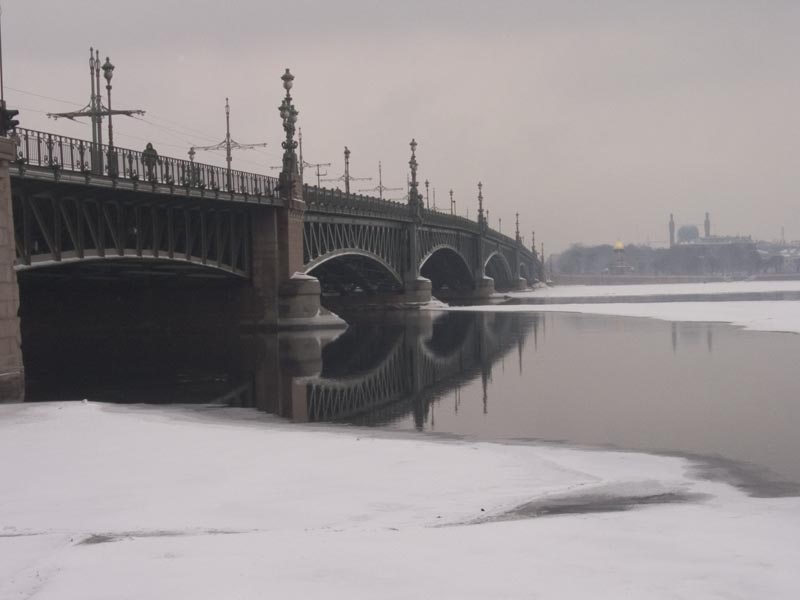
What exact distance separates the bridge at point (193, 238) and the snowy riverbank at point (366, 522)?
34.3ft

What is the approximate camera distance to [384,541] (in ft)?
28.7

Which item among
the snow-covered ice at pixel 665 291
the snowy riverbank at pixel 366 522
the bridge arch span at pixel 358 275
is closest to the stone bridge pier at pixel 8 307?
the snowy riverbank at pixel 366 522

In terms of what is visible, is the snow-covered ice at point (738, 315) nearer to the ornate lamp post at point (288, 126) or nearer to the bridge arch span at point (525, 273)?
the ornate lamp post at point (288, 126)

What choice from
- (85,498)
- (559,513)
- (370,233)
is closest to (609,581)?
(559,513)

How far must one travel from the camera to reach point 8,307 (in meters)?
22.6

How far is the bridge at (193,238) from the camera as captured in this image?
30.6m

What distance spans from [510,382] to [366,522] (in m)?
16.4

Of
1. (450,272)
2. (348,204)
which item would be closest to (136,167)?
(348,204)

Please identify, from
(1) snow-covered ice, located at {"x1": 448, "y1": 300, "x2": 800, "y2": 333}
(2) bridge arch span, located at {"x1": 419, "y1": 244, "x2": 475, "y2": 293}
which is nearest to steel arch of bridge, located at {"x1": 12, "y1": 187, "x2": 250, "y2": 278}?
(1) snow-covered ice, located at {"x1": 448, "y1": 300, "x2": 800, "y2": 333}

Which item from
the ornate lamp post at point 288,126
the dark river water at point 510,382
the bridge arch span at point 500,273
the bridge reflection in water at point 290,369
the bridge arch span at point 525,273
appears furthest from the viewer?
the bridge arch span at point 525,273

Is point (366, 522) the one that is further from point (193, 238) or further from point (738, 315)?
point (738, 315)

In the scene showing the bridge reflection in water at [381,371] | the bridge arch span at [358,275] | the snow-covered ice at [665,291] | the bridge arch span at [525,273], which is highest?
the bridge arch span at [525,273]

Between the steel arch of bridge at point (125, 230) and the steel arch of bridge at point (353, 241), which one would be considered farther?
the steel arch of bridge at point (353, 241)

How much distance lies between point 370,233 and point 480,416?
48.5 meters
